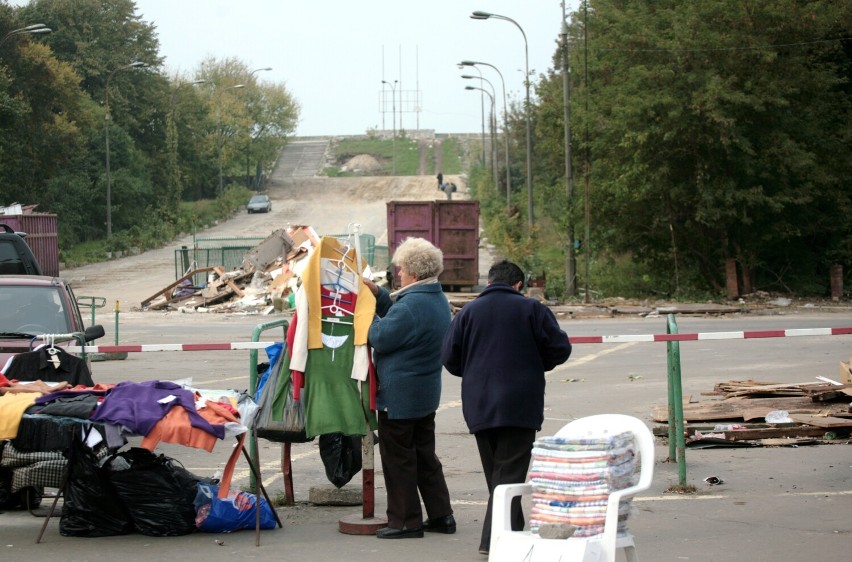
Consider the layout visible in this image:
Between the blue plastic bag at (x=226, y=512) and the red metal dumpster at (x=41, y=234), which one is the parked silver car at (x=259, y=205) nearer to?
the red metal dumpster at (x=41, y=234)

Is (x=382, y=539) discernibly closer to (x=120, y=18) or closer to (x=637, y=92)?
(x=637, y=92)

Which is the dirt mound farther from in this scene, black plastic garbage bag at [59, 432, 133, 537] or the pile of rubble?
black plastic garbage bag at [59, 432, 133, 537]

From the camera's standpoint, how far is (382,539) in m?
6.96

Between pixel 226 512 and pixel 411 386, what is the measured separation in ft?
4.90

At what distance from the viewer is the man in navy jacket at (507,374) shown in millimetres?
6305

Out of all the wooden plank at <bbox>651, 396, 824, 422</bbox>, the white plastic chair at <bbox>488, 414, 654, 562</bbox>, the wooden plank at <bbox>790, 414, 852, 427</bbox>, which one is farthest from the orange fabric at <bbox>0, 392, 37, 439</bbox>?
the wooden plank at <bbox>790, 414, 852, 427</bbox>

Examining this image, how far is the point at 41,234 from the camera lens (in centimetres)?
2669

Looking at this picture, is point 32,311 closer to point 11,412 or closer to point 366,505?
point 11,412

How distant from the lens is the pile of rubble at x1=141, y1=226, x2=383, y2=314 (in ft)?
109

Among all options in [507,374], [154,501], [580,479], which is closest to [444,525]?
[507,374]

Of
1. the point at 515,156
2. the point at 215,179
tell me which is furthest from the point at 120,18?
the point at 515,156

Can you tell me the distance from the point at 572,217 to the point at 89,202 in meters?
38.0

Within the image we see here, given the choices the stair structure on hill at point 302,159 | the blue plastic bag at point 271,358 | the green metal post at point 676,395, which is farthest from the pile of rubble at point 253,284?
the stair structure on hill at point 302,159

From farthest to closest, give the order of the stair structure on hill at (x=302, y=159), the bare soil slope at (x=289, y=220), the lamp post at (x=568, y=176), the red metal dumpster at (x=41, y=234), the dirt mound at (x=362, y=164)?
the stair structure on hill at (x=302, y=159) < the dirt mound at (x=362, y=164) < the bare soil slope at (x=289, y=220) < the lamp post at (x=568, y=176) < the red metal dumpster at (x=41, y=234)
